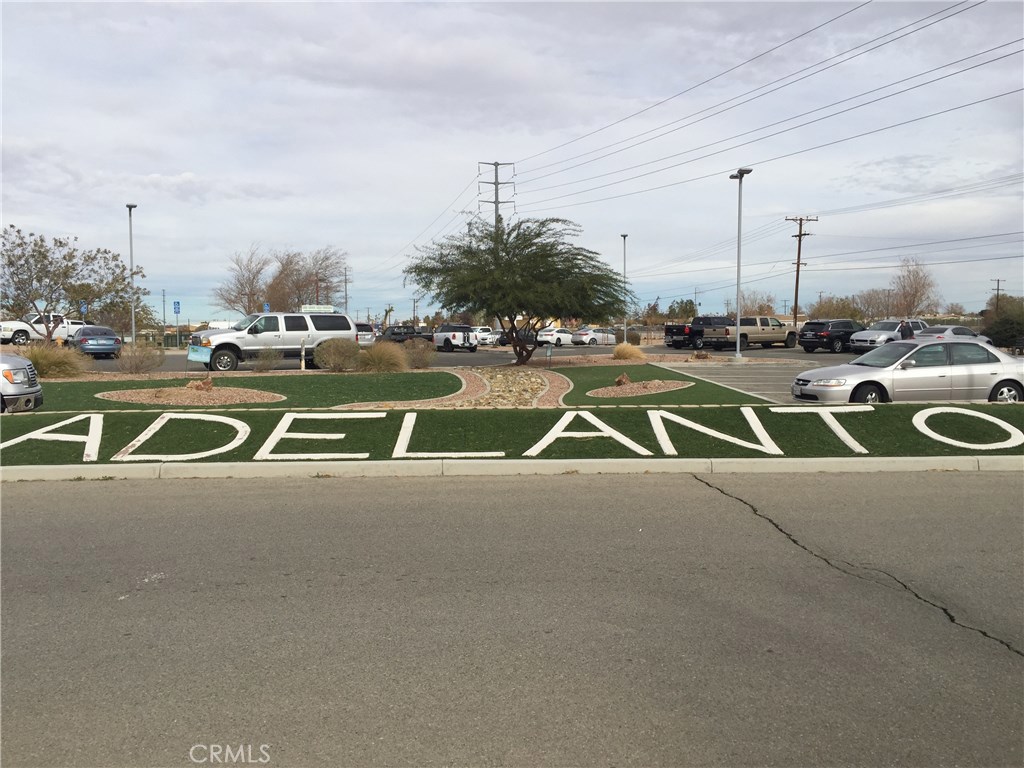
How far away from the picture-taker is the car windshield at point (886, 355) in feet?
46.6

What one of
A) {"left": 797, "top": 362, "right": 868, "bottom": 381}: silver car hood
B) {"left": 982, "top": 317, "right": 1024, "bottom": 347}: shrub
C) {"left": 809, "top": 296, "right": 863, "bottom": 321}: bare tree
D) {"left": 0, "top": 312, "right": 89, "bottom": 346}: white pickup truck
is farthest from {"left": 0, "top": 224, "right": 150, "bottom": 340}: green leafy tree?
{"left": 809, "top": 296, "right": 863, "bottom": 321}: bare tree

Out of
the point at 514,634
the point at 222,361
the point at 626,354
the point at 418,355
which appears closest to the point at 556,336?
the point at 626,354

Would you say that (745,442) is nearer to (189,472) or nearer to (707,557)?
(707,557)

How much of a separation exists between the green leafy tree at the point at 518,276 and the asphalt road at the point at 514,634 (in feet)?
60.7

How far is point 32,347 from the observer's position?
2055 cm

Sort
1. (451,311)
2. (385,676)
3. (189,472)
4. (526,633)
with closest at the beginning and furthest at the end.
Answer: (385,676), (526,633), (189,472), (451,311)

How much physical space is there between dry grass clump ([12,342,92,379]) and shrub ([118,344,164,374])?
116cm

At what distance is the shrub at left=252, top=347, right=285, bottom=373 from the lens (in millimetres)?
22520

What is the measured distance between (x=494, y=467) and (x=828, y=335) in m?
34.5

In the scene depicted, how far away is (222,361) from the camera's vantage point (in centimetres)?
2345

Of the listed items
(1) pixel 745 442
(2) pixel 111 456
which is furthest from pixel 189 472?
(1) pixel 745 442

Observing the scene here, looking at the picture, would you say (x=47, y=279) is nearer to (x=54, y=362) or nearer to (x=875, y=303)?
(x=54, y=362)

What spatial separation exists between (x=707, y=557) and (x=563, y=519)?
1573mm

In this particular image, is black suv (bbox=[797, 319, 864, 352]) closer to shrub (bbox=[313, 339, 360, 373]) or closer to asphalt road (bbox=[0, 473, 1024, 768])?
shrub (bbox=[313, 339, 360, 373])
